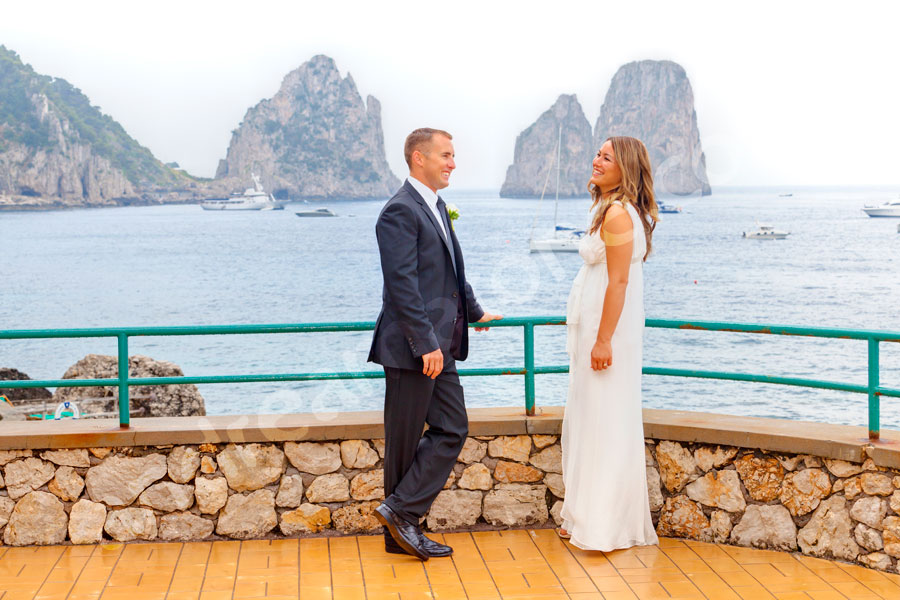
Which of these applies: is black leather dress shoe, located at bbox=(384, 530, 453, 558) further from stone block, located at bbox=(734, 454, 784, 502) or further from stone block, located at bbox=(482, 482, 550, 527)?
stone block, located at bbox=(734, 454, 784, 502)

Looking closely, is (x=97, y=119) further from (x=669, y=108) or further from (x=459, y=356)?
(x=459, y=356)

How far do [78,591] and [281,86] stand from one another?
143m

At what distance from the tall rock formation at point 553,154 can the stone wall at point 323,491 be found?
422ft

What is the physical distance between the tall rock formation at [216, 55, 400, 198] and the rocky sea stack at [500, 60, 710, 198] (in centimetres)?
2260

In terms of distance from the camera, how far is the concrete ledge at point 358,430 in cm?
438

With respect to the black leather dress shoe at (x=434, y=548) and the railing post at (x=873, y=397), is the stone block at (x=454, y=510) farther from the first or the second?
the railing post at (x=873, y=397)

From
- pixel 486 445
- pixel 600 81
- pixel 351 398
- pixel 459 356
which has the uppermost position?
pixel 600 81

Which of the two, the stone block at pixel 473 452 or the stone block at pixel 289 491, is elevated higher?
the stone block at pixel 473 452

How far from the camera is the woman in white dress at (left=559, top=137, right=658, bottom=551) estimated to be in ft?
13.8

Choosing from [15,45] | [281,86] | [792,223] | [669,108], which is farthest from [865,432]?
[281,86]

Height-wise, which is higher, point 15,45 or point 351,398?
point 15,45

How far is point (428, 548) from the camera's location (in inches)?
172

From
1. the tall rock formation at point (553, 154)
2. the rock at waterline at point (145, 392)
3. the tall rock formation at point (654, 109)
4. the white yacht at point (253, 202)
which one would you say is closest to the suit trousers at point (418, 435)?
the rock at waterline at point (145, 392)

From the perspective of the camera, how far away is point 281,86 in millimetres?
141500
